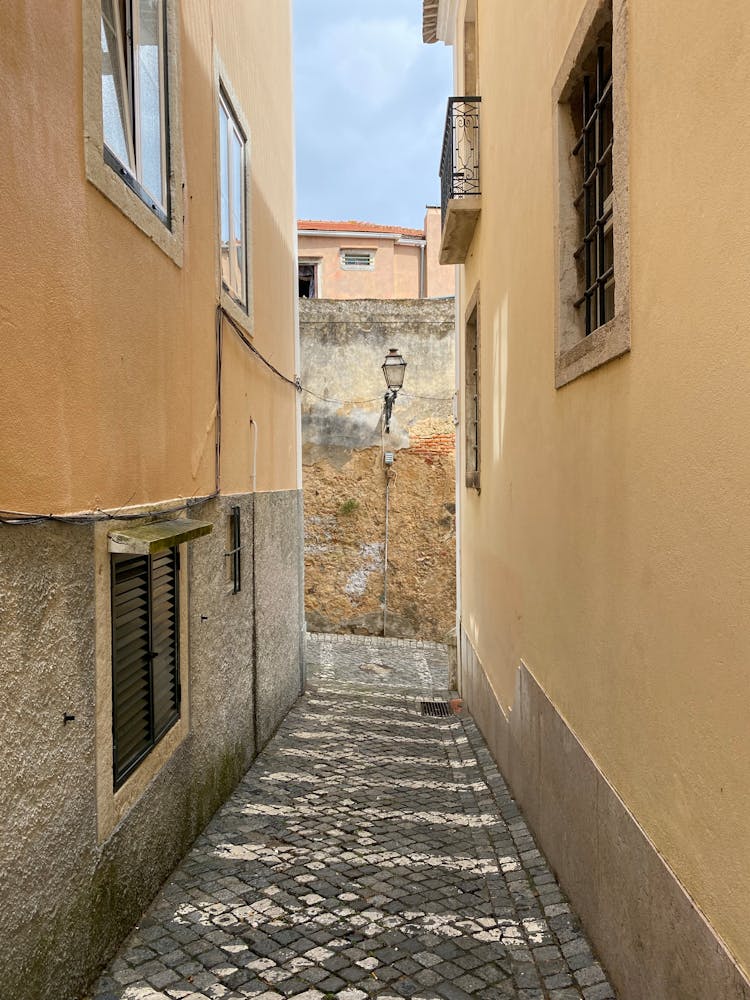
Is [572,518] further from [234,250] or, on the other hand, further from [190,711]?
[234,250]

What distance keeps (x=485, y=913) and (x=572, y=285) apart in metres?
3.40

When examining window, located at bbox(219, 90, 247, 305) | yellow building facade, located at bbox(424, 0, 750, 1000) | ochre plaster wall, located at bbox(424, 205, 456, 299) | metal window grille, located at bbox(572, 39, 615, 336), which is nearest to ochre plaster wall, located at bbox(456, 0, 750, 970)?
yellow building facade, located at bbox(424, 0, 750, 1000)

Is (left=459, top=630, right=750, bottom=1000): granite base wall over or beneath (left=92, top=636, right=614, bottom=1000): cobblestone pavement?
over

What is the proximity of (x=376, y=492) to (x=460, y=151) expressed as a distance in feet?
29.0

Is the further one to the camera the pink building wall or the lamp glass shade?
the pink building wall

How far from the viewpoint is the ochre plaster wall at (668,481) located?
250cm

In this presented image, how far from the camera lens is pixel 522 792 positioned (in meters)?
5.88

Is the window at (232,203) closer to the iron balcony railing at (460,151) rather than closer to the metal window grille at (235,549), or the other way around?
the metal window grille at (235,549)

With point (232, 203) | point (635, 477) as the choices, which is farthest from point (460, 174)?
point (635, 477)

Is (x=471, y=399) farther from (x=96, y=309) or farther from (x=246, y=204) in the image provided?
(x=96, y=309)

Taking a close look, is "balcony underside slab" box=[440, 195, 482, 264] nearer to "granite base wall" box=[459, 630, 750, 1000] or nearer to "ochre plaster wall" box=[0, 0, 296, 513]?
"ochre plaster wall" box=[0, 0, 296, 513]

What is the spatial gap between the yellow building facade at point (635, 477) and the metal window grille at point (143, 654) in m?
2.24

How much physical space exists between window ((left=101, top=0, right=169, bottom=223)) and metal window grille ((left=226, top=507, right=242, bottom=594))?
2618 mm

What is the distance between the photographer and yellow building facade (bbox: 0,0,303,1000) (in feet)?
10.1
